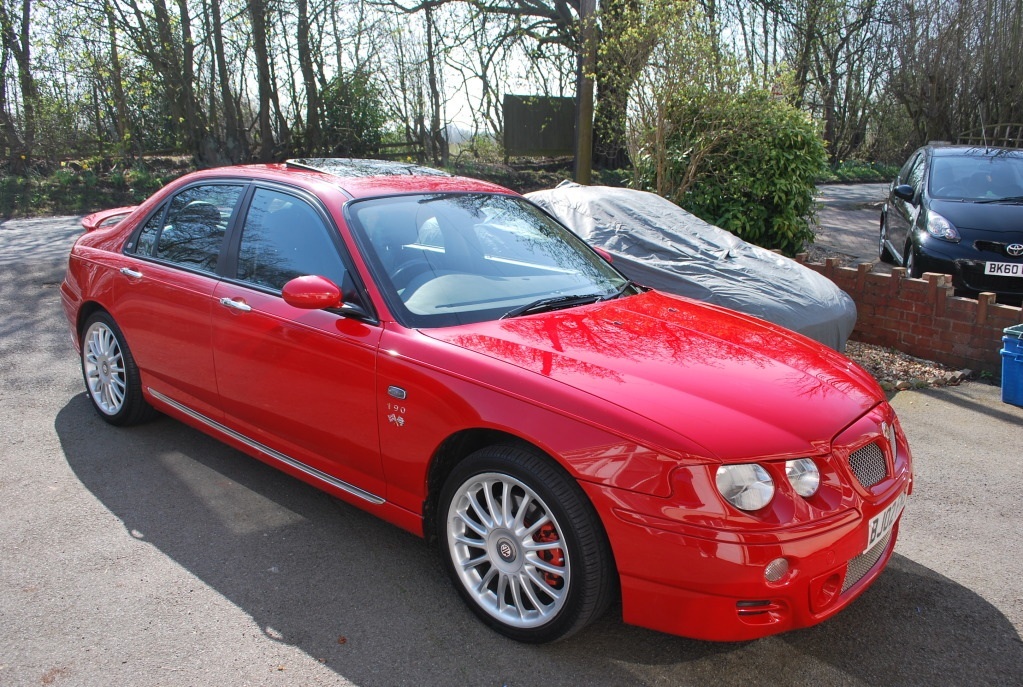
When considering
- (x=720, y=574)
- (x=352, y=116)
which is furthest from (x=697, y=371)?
(x=352, y=116)

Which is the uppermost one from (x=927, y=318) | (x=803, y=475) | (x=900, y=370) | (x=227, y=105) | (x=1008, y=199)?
(x=227, y=105)

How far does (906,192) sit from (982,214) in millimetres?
1198

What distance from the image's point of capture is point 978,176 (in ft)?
29.0

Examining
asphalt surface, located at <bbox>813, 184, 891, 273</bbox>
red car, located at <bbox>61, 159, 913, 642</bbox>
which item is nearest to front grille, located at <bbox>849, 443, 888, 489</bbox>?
red car, located at <bbox>61, 159, 913, 642</bbox>

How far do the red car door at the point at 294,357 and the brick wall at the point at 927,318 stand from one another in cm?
498

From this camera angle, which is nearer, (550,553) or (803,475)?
(803,475)

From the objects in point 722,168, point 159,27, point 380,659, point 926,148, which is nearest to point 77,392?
point 380,659

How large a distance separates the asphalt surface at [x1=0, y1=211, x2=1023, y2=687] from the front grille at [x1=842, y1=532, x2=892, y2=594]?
0.93ft

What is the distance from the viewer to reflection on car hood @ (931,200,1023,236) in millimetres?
7707

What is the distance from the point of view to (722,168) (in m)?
9.23

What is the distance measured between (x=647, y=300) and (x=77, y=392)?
3.87 metres

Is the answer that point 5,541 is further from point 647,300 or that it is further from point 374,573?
point 647,300

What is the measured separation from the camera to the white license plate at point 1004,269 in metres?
7.43

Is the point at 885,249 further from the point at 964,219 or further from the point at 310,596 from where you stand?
the point at 310,596
